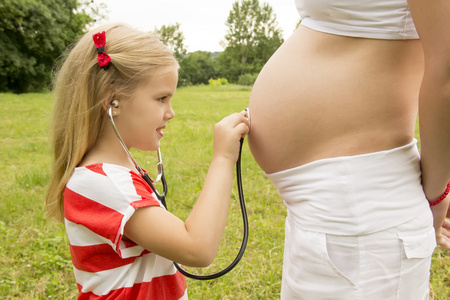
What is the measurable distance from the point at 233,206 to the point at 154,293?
91.9 inches

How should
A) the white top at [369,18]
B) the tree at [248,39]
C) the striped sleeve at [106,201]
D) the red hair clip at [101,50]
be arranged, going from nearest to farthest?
the white top at [369,18] → the striped sleeve at [106,201] → the red hair clip at [101,50] → the tree at [248,39]

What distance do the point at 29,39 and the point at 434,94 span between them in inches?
919

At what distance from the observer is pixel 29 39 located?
20.8 meters

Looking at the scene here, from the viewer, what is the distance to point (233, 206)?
11.7ft

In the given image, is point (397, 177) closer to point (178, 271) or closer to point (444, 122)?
point (444, 122)

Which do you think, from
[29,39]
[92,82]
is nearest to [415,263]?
[92,82]

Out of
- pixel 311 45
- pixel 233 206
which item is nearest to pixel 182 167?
pixel 233 206

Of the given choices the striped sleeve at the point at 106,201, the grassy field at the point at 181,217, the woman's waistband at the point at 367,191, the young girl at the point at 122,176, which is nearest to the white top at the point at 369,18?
the woman's waistband at the point at 367,191

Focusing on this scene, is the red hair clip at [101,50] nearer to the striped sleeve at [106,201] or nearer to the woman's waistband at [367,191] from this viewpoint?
the striped sleeve at [106,201]

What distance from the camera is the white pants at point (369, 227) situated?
0.96 m

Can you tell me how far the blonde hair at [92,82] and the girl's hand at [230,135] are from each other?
0.97ft

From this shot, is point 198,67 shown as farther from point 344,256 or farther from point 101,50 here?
point 344,256

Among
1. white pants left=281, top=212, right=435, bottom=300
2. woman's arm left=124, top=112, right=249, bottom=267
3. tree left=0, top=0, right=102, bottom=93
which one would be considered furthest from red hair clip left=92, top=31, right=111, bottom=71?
tree left=0, top=0, right=102, bottom=93

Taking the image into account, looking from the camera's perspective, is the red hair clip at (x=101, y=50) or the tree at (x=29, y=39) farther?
the tree at (x=29, y=39)
